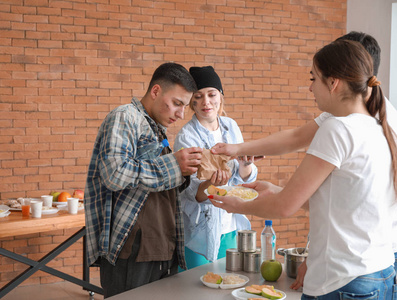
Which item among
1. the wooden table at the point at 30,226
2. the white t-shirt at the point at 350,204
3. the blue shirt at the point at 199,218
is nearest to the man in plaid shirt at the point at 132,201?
the blue shirt at the point at 199,218

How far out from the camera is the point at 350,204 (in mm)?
1513

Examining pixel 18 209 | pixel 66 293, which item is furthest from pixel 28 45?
pixel 66 293

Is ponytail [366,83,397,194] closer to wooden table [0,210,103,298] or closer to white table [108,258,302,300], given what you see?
white table [108,258,302,300]

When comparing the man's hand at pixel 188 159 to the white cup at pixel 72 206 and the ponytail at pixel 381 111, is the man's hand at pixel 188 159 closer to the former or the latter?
the ponytail at pixel 381 111

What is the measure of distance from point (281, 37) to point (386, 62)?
146 centimetres

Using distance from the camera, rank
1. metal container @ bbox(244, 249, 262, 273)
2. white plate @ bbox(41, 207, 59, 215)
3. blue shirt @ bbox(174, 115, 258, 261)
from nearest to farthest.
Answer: metal container @ bbox(244, 249, 262, 273) < blue shirt @ bbox(174, 115, 258, 261) < white plate @ bbox(41, 207, 59, 215)

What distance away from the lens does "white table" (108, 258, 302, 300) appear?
2.08m

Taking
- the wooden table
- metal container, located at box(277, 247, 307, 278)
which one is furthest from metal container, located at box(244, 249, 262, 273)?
the wooden table

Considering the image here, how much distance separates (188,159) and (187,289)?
2.02 ft

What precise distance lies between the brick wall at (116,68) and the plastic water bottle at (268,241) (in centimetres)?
335

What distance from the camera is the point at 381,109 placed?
1.64 m

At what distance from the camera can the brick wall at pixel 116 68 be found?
514 cm

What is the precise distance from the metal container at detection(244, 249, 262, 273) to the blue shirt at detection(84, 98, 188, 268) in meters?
0.54

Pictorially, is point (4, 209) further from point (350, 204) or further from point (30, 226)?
point (350, 204)
